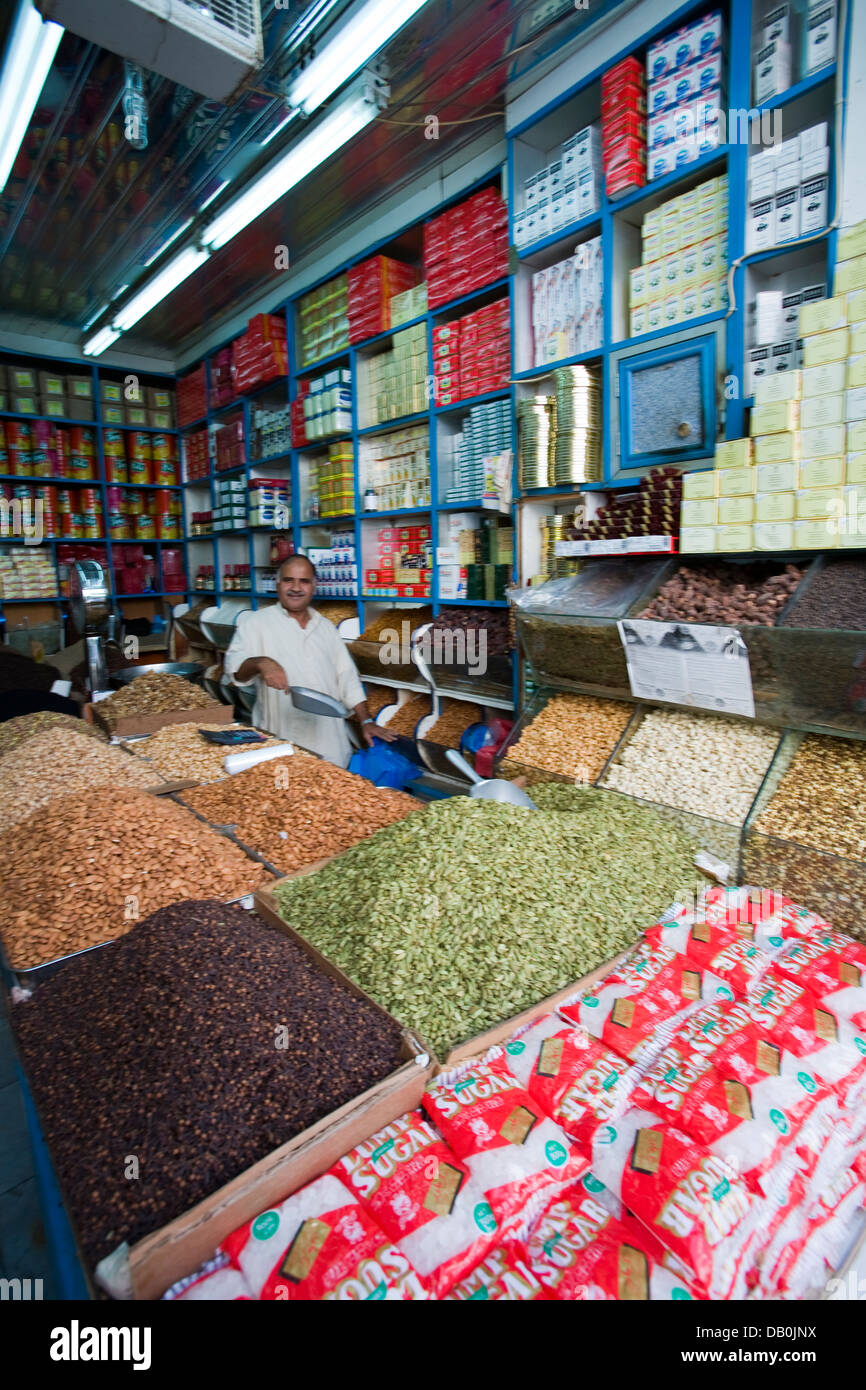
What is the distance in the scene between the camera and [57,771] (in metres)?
2.30

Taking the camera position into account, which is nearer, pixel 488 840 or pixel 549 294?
pixel 488 840

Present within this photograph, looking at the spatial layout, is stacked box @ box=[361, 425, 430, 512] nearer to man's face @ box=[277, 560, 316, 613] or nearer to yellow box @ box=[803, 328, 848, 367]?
man's face @ box=[277, 560, 316, 613]

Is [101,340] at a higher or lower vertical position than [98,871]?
higher

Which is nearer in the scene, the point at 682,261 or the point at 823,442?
the point at 823,442

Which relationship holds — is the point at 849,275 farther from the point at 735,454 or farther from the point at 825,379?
the point at 735,454

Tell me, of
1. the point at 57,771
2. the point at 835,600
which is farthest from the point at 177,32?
the point at 835,600

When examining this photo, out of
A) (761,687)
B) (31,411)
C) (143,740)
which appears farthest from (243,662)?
(31,411)

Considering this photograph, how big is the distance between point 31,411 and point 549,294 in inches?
194

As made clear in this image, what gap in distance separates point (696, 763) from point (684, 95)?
2.14 m

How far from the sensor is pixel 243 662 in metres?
3.23

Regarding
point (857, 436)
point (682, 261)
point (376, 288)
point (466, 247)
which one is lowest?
point (857, 436)

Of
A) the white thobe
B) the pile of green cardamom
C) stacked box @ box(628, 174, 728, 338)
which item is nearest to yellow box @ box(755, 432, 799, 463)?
stacked box @ box(628, 174, 728, 338)

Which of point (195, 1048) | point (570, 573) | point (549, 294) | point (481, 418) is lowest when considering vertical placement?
point (195, 1048)
